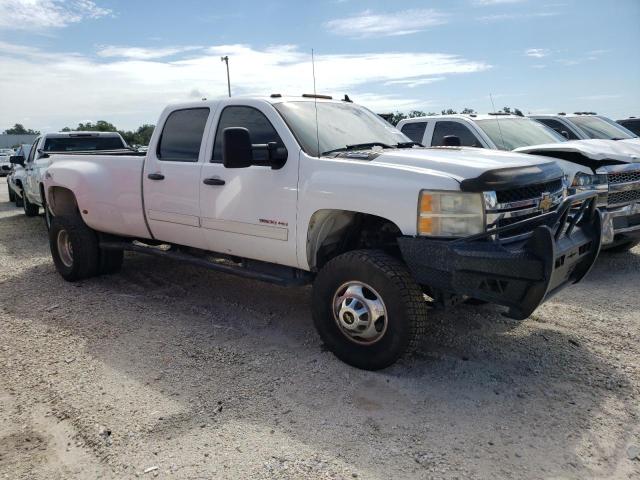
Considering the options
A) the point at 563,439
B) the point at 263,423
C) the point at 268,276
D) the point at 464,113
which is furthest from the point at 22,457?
the point at 464,113

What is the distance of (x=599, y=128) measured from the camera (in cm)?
993

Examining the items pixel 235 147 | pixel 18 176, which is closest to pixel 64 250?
pixel 235 147

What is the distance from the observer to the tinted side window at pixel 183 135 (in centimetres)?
509

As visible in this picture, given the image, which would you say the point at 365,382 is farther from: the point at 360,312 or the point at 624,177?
the point at 624,177

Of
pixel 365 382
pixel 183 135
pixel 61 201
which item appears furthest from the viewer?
pixel 61 201

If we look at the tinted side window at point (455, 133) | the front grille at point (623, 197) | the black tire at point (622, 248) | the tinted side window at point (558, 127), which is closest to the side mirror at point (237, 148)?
the tinted side window at point (455, 133)

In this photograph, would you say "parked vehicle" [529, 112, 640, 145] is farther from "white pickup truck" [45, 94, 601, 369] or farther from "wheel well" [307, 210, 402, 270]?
"wheel well" [307, 210, 402, 270]

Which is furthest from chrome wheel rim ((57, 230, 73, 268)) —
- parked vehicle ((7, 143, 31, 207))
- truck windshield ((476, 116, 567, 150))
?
parked vehicle ((7, 143, 31, 207))

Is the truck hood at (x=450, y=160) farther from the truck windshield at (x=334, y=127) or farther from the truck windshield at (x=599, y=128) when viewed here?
the truck windshield at (x=599, y=128)

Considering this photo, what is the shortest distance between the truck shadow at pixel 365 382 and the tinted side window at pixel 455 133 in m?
3.02

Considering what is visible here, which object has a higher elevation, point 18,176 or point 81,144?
point 81,144

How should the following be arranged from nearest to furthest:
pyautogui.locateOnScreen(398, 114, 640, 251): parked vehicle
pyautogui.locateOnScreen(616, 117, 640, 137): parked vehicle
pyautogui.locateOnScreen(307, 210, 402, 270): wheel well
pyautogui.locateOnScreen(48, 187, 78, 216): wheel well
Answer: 1. pyautogui.locateOnScreen(307, 210, 402, 270): wheel well
2. pyautogui.locateOnScreen(398, 114, 640, 251): parked vehicle
3. pyautogui.locateOnScreen(48, 187, 78, 216): wheel well
4. pyautogui.locateOnScreen(616, 117, 640, 137): parked vehicle

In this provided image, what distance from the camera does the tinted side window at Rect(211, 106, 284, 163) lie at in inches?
178

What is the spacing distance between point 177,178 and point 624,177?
202 inches
